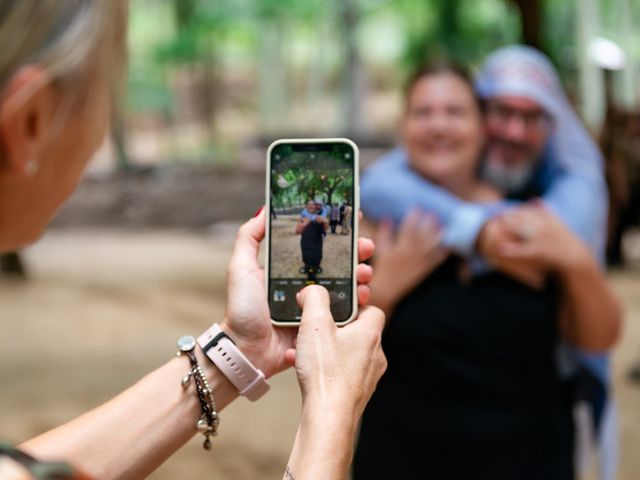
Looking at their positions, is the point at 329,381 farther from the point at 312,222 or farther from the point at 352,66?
the point at 352,66

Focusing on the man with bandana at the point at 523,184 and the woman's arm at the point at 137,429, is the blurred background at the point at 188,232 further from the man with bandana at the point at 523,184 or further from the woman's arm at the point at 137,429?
the man with bandana at the point at 523,184

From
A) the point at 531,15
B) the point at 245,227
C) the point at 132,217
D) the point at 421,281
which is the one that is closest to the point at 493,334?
the point at 421,281

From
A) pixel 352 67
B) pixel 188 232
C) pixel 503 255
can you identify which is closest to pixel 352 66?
pixel 352 67

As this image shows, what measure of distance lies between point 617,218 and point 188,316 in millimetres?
3531

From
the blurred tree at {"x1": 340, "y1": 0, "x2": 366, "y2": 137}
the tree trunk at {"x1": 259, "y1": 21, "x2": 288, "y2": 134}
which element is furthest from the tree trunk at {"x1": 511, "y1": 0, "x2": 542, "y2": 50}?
the tree trunk at {"x1": 259, "y1": 21, "x2": 288, "y2": 134}

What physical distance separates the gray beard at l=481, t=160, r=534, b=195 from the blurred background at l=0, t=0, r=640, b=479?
0.72 meters

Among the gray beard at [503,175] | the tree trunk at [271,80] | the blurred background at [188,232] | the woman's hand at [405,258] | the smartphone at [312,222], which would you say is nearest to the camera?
the smartphone at [312,222]

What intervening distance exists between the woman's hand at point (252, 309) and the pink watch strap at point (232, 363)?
14 millimetres

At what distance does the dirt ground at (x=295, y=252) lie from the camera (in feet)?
2.59

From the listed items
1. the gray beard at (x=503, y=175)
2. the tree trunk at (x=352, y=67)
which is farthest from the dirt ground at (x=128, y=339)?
the tree trunk at (x=352, y=67)

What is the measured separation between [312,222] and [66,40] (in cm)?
32

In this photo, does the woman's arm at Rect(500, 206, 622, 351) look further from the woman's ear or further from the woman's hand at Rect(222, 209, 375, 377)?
the woman's ear

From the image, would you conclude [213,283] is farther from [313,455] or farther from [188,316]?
[313,455]

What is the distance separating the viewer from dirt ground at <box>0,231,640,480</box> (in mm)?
3051
